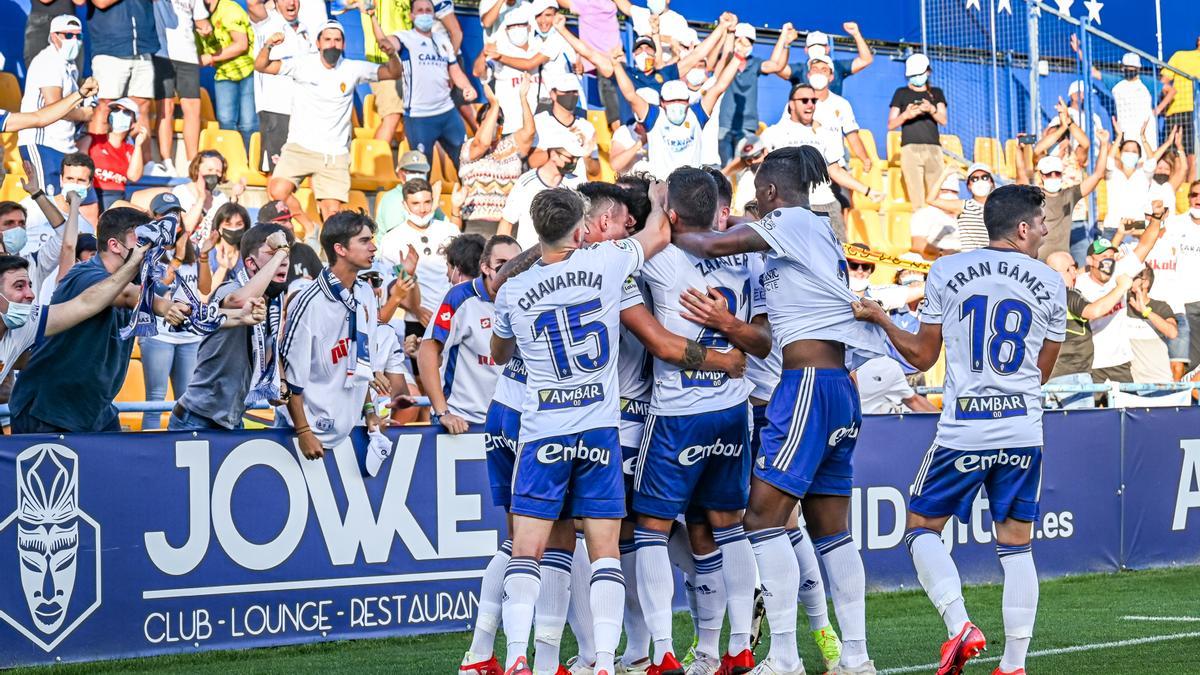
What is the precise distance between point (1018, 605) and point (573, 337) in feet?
7.47

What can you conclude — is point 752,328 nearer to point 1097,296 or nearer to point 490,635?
point 490,635

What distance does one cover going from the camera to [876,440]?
1025 centimetres

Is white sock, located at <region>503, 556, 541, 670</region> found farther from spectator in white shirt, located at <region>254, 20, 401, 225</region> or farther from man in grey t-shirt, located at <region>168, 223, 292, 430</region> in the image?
spectator in white shirt, located at <region>254, 20, 401, 225</region>

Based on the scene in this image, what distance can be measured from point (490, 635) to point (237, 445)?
228 cm

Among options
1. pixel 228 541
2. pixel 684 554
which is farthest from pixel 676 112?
pixel 684 554

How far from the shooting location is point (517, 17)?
1560 cm

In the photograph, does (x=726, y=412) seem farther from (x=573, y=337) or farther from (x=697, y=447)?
(x=573, y=337)

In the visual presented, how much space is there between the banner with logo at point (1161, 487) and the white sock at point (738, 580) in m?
5.69

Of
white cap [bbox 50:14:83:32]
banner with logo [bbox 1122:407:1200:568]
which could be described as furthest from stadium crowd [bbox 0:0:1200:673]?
banner with logo [bbox 1122:407:1200:568]

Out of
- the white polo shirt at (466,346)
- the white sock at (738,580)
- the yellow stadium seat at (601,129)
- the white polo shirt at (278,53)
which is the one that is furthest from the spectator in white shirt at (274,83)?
the white sock at (738,580)

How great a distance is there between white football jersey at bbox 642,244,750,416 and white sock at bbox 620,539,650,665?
85 centimetres

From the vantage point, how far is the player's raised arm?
258 inches

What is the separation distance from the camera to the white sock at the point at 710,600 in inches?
267

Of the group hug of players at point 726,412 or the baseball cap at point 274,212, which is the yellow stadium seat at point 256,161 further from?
the group hug of players at point 726,412
